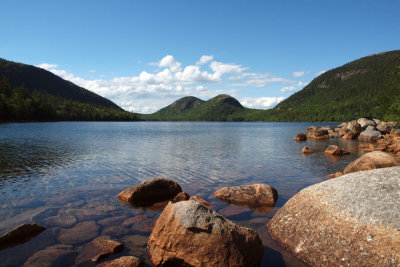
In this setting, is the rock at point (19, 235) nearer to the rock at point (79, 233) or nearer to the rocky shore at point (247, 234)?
the rocky shore at point (247, 234)

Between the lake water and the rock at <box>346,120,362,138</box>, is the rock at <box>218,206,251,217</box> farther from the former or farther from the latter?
the rock at <box>346,120,362,138</box>

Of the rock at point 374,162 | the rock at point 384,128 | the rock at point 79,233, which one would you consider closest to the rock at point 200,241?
the rock at point 79,233

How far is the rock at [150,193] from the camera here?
12523 mm

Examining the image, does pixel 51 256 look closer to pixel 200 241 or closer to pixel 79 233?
pixel 79 233

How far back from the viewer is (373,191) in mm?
7555

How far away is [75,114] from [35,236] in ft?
607

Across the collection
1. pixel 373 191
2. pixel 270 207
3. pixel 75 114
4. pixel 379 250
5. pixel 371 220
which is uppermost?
pixel 75 114

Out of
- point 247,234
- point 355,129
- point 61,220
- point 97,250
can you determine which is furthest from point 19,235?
point 355,129

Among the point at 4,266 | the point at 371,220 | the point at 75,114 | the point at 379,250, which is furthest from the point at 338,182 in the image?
the point at 75,114

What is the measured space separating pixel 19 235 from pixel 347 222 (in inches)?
413

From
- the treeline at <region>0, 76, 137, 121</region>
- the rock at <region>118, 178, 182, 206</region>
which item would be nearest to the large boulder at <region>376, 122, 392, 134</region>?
the rock at <region>118, 178, 182, 206</region>

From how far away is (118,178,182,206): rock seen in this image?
12.5m

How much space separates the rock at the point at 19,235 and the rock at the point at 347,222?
28.0 feet

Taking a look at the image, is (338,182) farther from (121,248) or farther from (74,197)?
(74,197)
